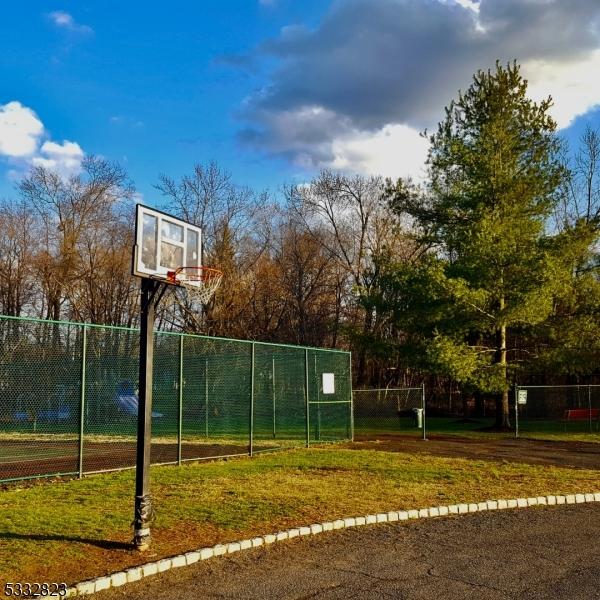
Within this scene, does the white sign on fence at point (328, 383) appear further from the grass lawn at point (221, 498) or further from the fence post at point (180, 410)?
the fence post at point (180, 410)

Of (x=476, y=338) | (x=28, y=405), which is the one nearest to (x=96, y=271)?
(x=476, y=338)

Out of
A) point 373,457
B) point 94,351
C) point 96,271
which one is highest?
point 96,271

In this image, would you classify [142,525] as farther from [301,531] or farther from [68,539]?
[301,531]

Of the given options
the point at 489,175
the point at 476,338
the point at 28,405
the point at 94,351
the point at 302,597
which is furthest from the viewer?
the point at 476,338

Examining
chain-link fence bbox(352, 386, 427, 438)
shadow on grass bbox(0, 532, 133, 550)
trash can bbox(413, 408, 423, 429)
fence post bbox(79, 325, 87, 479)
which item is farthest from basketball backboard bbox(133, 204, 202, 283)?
chain-link fence bbox(352, 386, 427, 438)

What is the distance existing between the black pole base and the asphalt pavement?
669 mm

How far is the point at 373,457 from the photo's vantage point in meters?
14.6

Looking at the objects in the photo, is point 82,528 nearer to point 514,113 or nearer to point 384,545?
point 384,545

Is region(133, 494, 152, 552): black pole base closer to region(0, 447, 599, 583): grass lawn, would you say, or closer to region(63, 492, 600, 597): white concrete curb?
region(0, 447, 599, 583): grass lawn

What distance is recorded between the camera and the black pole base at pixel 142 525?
6.51m

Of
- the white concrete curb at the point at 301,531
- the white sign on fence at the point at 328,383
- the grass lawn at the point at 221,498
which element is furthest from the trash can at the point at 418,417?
the white concrete curb at the point at 301,531

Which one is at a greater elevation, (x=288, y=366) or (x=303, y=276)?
(x=303, y=276)

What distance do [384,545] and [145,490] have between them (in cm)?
263

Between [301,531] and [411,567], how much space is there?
1623mm
